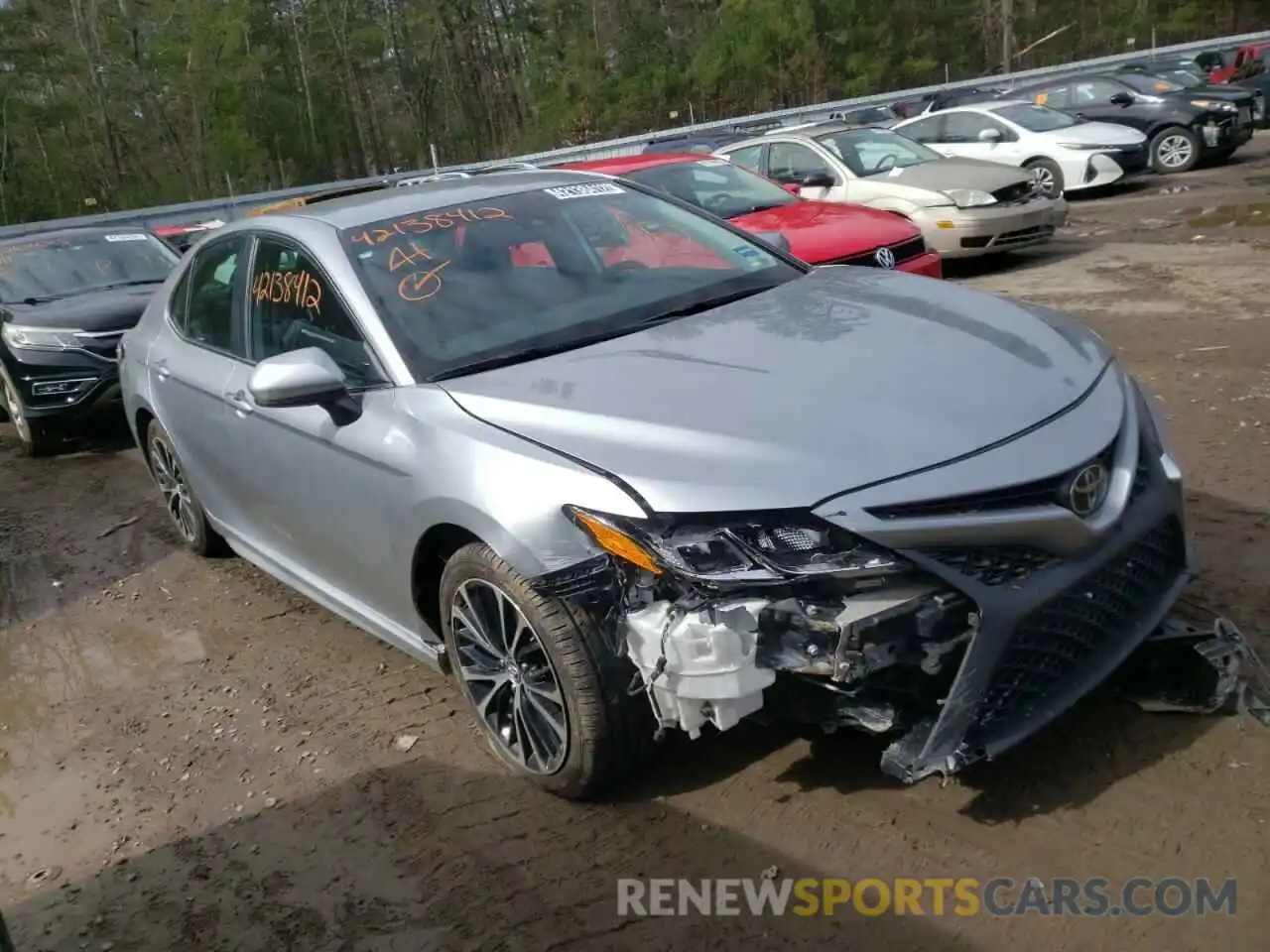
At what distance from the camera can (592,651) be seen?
3.00 meters

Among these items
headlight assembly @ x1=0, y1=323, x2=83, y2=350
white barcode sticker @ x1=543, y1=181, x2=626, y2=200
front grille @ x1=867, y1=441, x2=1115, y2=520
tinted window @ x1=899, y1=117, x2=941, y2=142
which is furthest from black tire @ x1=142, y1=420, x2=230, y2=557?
tinted window @ x1=899, y1=117, x2=941, y2=142

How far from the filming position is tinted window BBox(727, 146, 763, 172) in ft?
39.8

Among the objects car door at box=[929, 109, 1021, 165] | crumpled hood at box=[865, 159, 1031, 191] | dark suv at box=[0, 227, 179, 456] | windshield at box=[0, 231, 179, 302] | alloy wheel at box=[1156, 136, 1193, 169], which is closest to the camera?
dark suv at box=[0, 227, 179, 456]

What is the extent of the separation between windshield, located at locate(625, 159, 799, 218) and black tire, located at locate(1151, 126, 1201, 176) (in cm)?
926

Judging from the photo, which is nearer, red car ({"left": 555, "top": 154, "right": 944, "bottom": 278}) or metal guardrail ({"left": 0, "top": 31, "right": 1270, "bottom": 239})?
red car ({"left": 555, "top": 154, "right": 944, "bottom": 278})

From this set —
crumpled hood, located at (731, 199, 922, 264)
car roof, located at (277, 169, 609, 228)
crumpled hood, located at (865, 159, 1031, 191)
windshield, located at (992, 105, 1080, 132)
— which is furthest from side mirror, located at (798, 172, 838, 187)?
car roof, located at (277, 169, 609, 228)

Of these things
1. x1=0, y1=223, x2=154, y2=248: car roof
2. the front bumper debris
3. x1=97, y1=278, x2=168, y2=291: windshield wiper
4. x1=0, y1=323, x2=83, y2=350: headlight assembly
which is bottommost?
the front bumper debris

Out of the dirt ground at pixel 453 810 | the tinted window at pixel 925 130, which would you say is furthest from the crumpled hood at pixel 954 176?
the dirt ground at pixel 453 810

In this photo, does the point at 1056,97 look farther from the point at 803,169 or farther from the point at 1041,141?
the point at 803,169

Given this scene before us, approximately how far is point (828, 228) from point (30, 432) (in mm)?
6107

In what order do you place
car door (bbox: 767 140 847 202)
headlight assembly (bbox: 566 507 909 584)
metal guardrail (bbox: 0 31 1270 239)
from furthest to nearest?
metal guardrail (bbox: 0 31 1270 239) < car door (bbox: 767 140 847 202) < headlight assembly (bbox: 566 507 909 584)

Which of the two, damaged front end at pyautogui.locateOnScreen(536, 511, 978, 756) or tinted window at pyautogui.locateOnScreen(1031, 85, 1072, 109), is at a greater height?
tinted window at pyautogui.locateOnScreen(1031, 85, 1072, 109)

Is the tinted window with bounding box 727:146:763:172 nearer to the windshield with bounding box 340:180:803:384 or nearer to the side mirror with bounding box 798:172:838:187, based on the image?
the side mirror with bounding box 798:172:838:187

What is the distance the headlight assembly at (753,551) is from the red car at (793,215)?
573cm
